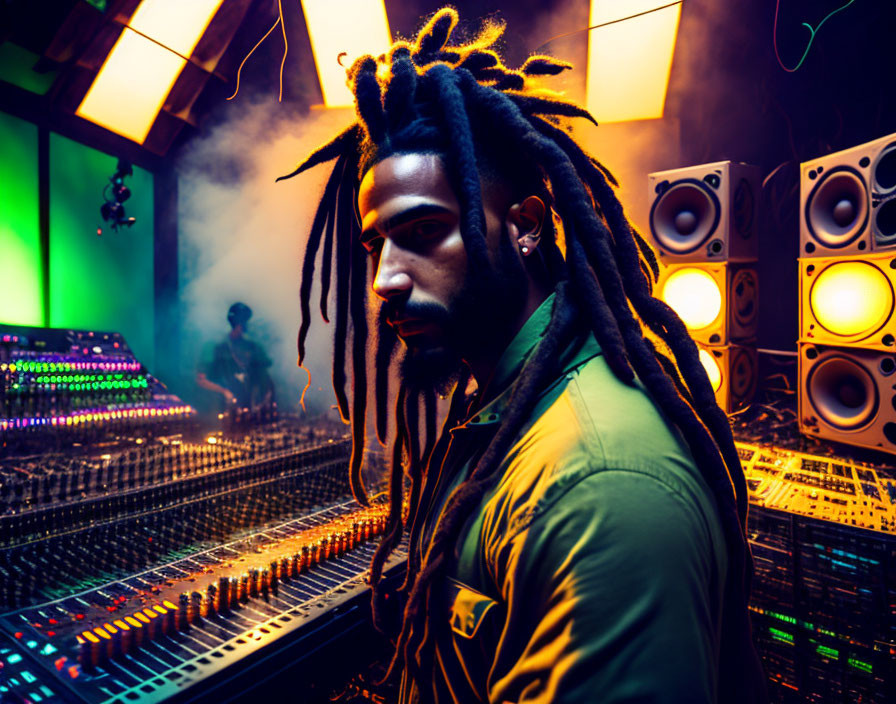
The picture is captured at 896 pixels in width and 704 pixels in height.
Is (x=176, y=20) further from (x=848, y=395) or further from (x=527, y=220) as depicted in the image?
(x=848, y=395)

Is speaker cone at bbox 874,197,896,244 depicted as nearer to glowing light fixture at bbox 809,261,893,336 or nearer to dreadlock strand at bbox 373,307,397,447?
glowing light fixture at bbox 809,261,893,336

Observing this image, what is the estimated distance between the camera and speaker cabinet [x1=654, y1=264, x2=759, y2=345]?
3029 mm

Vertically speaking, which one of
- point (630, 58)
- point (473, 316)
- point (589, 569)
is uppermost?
point (630, 58)

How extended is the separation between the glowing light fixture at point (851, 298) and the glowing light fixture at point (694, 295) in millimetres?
486

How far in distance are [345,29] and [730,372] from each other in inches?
139

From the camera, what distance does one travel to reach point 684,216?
3168mm

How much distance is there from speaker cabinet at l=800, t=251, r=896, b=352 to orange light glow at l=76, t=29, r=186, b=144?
17.5ft

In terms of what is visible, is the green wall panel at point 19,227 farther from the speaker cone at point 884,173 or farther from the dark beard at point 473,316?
the speaker cone at point 884,173

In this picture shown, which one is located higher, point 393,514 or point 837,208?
point 837,208

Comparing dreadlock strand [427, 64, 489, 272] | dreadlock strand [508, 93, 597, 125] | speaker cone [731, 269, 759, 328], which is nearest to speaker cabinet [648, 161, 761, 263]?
speaker cone [731, 269, 759, 328]

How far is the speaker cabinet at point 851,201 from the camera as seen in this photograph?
7.86 ft

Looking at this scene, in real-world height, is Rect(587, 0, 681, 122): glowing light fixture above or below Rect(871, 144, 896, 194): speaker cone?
above

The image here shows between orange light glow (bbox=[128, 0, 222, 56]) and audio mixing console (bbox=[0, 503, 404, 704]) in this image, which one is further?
orange light glow (bbox=[128, 0, 222, 56])

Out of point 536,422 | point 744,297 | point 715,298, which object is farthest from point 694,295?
point 536,422
